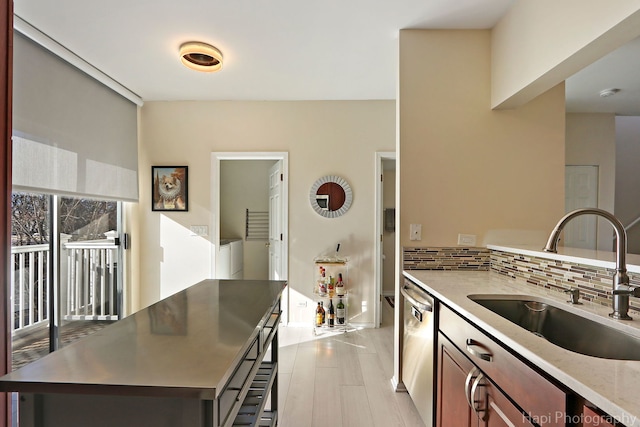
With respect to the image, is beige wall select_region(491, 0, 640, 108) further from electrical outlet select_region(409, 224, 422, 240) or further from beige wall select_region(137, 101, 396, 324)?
beige wall select_region(137, 101, 396, 324)

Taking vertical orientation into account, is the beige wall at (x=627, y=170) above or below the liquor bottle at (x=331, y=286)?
above

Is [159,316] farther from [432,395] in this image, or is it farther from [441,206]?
[441,206]

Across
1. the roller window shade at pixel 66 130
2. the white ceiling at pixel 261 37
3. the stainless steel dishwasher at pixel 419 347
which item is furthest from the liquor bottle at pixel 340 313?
the roller window shade at pixel 66 130

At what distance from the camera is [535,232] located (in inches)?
94.1

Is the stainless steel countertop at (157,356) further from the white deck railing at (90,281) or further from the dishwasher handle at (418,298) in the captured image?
the white deck railing at (90,281)

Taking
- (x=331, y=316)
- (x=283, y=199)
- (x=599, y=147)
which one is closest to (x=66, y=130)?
(x=283, y=199)

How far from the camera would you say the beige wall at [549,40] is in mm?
1435

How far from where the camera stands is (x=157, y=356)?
94 centimetres

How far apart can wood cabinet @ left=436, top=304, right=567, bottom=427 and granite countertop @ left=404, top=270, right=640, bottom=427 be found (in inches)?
2.0

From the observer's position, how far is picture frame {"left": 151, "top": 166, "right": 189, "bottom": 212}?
3943mm

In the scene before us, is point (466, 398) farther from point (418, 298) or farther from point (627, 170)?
point (627, 170)

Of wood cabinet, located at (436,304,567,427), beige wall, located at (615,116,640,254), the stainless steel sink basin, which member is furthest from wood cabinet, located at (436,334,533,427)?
beige wall, located at (615,116,640,254)

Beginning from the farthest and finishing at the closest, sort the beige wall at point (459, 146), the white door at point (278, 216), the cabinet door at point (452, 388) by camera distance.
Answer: the white door at point (278, 216) < the beige wall at point (459, 146) < the cabinet door at point (452, 388)

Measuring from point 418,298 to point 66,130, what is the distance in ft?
10.2
